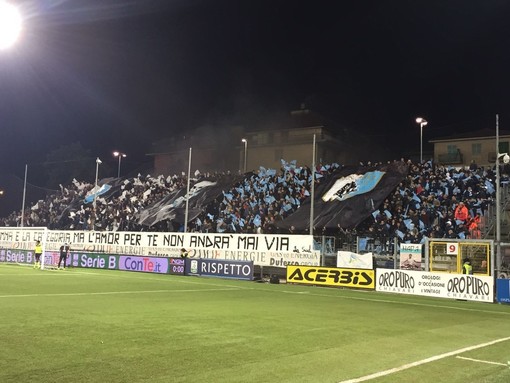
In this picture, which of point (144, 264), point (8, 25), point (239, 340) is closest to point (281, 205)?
point (144, 264)

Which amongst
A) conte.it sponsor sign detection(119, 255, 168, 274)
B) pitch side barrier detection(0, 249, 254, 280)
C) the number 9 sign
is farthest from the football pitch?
conte.it sponsor sign detection(119, 255, 168, 274)

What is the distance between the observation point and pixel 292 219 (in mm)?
33188

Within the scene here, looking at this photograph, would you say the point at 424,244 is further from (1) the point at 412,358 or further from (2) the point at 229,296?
(1) the point at 412,358

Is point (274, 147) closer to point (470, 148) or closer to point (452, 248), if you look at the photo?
point (470, 148)

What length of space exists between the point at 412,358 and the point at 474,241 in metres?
13.6

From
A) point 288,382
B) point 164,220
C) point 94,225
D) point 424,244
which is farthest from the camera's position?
point 94,225

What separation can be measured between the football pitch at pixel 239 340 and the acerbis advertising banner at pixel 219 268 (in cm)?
1042

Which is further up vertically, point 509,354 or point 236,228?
point 236,228

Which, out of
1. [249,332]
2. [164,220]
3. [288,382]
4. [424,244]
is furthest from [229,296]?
[164,220]

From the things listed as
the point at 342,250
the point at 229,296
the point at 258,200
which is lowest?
the point at 229,296

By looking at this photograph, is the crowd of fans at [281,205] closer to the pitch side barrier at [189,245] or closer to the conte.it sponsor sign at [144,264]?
the pitch side barrier at [189,245]

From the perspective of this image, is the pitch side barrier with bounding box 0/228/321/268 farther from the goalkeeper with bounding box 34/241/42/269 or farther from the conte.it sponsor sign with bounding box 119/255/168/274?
the goalkeeper with bounding box 34/241/42/269

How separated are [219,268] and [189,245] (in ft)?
10.2

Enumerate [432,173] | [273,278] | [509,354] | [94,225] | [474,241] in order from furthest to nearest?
1. [94,225]
2. [432,173]
3. [273,278]
4. [474,241]
5. [509,354]
